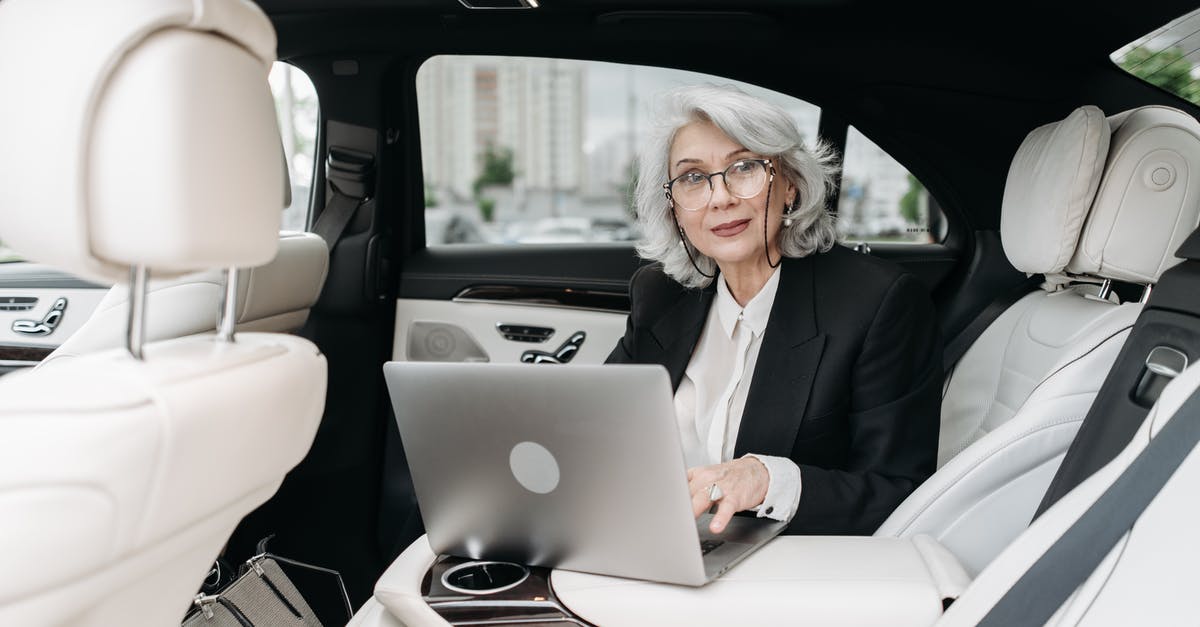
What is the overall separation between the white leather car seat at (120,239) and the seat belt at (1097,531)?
708 millimetres

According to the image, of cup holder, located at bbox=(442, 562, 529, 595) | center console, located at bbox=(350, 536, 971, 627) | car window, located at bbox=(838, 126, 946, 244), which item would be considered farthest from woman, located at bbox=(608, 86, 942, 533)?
car window, located at bbox=(838, 126, 946, 244)

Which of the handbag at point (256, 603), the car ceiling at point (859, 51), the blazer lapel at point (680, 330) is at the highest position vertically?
the car ceiling at point (859, 51)

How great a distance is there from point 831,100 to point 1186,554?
171 centimetres

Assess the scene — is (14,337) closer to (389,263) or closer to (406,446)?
(389,263)

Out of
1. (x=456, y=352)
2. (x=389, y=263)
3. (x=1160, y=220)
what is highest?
(x=1160, y=220)

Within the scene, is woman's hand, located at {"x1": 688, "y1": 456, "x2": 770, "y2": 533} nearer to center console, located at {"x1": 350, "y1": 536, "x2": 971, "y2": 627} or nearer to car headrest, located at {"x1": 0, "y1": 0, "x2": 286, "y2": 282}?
center console, located at {"x1": 350, "y1": 536, "x2": 971, "y2": 627}

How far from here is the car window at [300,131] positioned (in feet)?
7.91

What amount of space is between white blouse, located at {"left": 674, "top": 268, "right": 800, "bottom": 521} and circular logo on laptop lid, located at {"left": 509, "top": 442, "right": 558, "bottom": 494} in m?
0.64

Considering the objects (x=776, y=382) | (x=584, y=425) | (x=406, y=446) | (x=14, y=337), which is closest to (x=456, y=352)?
(x=14, y=337)

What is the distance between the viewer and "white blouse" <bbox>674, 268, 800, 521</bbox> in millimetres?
1627

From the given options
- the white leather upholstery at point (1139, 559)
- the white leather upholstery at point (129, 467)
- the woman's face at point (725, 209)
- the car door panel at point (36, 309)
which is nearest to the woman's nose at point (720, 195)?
the woman's face at point (725, 209)

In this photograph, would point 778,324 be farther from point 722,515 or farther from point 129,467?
point 129,467

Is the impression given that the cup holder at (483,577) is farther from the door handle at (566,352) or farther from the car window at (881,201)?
the car window at (881,201)

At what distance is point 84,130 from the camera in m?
0.66
